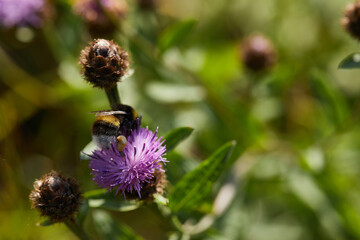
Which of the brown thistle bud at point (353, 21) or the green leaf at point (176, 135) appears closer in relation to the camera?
the green leaf at point (176, 135)

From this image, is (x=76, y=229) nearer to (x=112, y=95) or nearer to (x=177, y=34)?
(x=112, y=95)

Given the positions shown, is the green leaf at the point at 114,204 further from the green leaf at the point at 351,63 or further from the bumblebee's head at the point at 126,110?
the green leaf at the point at 351,63

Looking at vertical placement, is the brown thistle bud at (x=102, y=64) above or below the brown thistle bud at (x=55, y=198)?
above

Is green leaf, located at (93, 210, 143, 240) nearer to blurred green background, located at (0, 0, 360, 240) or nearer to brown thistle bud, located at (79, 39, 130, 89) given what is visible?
blurred green background, located at (0, 0, 360, 240)

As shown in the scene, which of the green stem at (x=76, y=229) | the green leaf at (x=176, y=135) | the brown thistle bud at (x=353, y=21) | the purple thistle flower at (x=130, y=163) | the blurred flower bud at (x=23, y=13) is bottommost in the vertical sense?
the green stem at (x=76, y=229)

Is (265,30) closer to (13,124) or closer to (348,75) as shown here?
(348,75)

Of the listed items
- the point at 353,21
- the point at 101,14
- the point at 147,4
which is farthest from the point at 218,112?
the point at 353,21

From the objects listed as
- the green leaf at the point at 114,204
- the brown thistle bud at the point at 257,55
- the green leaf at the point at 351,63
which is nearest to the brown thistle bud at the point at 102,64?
the green leaf at the point at 114,204
